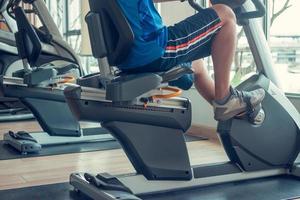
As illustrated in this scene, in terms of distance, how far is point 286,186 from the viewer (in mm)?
2213

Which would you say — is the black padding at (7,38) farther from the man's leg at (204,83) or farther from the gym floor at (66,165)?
the man's leg at (204,83)

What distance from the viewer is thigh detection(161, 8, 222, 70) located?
1.99 meters

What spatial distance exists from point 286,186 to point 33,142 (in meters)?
1.73

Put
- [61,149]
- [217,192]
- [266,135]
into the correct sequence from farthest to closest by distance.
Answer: [61,149], [266,135], [217,192]

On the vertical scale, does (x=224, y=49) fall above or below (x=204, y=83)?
above

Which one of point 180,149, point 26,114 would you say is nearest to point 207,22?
point 180,149

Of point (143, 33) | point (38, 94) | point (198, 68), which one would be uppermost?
point (143, 33)

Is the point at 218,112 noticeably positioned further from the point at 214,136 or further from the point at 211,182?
the point at 214,136

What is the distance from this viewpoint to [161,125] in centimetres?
204

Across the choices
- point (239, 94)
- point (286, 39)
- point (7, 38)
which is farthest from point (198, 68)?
point (7, 38)

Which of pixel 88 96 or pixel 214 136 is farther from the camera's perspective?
pixel 214 136

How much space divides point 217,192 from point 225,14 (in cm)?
83

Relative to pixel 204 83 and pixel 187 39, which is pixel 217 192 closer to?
pixel 204 83

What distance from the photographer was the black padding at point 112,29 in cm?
181
